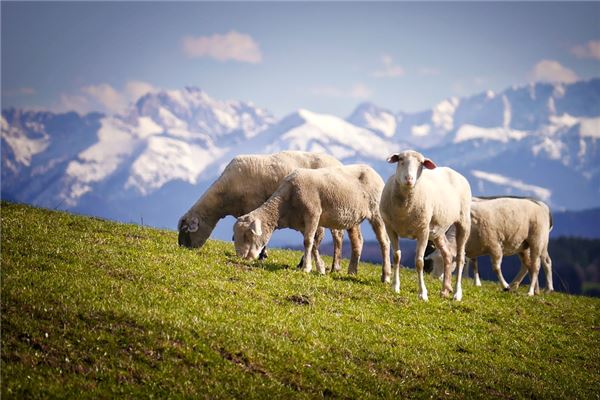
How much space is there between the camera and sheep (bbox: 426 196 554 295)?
30562 millimetres

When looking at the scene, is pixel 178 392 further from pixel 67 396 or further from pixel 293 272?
pixel 293 272

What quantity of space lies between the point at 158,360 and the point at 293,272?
8836 mm

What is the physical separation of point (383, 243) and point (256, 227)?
510 centimetres

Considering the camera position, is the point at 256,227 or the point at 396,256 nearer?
the point at 396,256

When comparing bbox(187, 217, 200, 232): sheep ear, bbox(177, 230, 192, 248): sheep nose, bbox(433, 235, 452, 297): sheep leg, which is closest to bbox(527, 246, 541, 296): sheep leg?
bbox(433, 235, 452, 297): sheep leg

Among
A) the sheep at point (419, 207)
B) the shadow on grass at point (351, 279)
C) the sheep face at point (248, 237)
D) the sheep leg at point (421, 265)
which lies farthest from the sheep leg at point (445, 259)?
the sheep face at point (248, 237)

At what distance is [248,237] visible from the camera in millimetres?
24078

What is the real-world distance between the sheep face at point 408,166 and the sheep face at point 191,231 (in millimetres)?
9399

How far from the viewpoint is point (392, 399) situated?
15.2 meters

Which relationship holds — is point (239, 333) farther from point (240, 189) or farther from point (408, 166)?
point (240, 189)

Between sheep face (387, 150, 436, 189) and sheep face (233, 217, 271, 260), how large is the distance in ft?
16.8

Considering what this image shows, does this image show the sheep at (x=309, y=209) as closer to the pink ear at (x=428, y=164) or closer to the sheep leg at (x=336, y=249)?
the sheep leg at (x=336, y=249)

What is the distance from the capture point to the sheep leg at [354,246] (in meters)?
25.5

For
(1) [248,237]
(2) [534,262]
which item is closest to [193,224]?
(1) [248,237]
